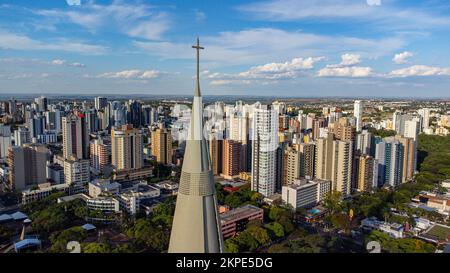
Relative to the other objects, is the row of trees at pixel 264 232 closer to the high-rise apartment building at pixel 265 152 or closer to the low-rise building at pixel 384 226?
the high-rise apartment building at pixel 265 152

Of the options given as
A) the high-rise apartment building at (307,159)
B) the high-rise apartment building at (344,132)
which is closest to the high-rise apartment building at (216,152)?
the high-rise apartment building at (307,159)

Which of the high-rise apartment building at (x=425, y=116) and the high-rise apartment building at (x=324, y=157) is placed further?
the high-rise apartment building at (x=425, y=116)

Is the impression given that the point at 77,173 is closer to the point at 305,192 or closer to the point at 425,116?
the point at 305,192

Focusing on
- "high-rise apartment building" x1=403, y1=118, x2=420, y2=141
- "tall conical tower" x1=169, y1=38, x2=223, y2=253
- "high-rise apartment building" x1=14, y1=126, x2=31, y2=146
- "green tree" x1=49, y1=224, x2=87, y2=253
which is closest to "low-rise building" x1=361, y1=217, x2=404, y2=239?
"green tree" x1=49, y1=224, x2=87, y2=253

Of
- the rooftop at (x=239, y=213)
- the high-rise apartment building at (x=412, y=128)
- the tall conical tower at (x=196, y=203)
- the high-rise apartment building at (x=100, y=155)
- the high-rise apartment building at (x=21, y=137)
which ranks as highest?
the tall conical tower at (x=196, y=203)

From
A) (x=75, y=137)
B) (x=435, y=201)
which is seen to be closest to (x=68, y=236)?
(x=75, y=137)
